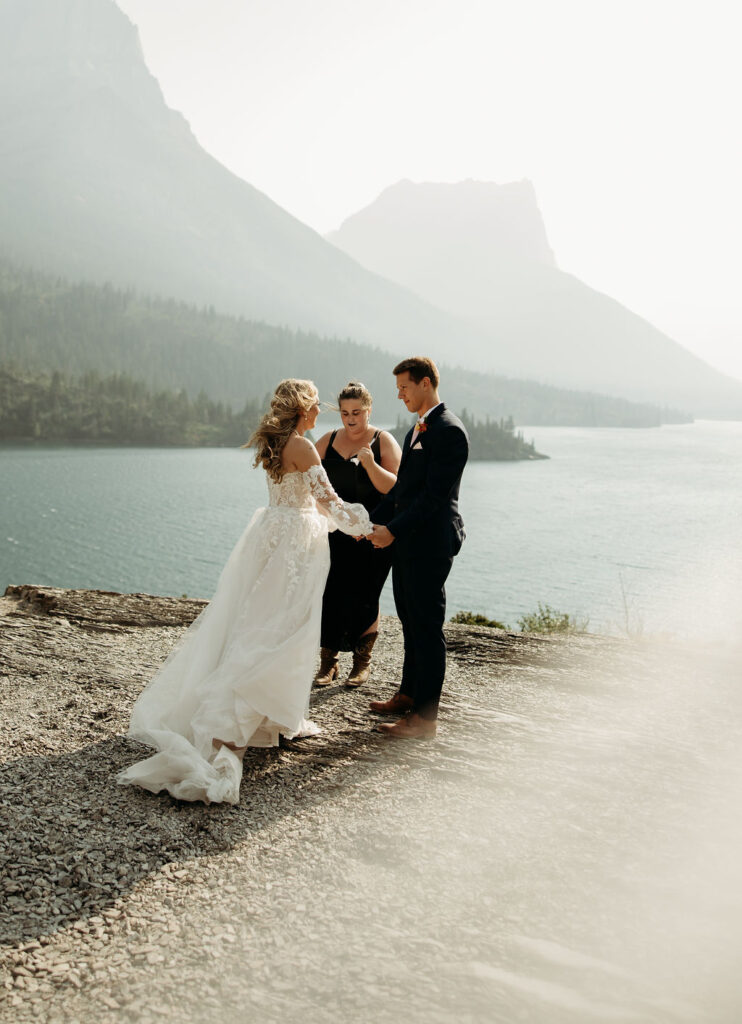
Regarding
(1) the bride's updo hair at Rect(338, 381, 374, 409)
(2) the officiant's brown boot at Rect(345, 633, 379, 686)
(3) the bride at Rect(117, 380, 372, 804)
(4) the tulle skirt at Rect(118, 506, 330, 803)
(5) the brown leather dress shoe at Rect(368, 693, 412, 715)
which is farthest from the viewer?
(2) the officiant's brown boot at Rect(345, 633, 379, 686)

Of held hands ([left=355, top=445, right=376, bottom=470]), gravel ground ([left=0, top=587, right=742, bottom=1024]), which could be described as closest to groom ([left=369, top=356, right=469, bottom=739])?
gravel ground ([left=0, top=587, right=742, bottom=1024])

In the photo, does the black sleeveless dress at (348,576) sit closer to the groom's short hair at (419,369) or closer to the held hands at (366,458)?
the held hands at (366,458)

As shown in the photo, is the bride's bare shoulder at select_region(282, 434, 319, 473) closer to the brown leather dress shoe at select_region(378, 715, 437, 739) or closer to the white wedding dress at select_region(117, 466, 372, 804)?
the white wedding dress at select_region(117, 466, 372, 804)

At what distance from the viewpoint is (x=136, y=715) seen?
4.68 m

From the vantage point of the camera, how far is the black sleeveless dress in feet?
20.4

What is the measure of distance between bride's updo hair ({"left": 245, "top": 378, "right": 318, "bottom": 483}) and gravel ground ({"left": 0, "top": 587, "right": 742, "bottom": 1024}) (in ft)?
6.53

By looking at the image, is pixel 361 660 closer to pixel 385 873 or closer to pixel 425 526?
pixel 425 526

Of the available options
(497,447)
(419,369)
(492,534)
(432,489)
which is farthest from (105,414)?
(432,489)

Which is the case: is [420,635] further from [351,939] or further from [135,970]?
[135,970]

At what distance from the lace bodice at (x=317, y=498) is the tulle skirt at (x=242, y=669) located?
3.1 inches

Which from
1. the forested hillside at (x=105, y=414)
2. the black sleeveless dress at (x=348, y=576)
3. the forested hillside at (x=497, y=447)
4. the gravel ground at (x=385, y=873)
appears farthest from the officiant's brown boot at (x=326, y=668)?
the forested hillside at (x=497, y=447)

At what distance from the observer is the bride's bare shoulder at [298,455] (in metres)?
4.66

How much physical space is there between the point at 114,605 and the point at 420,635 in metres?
5.75

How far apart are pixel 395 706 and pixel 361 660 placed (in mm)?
982
